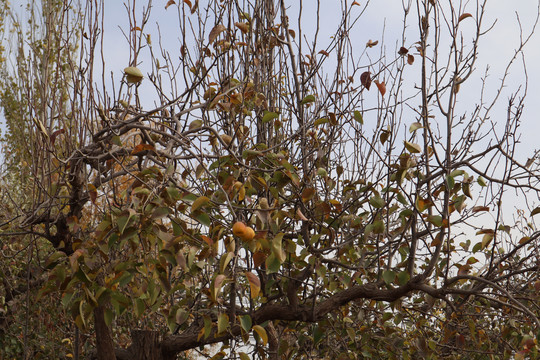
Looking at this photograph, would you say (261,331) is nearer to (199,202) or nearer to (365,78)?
(199,202)

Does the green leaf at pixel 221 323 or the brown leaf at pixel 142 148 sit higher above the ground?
Result: the brown leaf at pixel 142 148

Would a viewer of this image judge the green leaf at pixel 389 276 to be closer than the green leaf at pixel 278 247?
No

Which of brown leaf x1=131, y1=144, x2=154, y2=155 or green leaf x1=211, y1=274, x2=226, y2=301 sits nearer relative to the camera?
green leaf x1=211, y1=274, x2=226, y2=301

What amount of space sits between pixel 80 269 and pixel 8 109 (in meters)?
7.57

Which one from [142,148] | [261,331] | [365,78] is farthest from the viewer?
[365,78]

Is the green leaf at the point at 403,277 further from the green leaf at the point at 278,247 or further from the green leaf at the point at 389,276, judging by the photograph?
the green leaf at the point at 278,247

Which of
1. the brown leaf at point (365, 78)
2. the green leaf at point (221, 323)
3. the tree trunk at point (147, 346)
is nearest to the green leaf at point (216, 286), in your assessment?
the green leaf at point (221, 323)

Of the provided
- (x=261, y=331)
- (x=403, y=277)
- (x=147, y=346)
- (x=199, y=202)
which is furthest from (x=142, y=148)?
(x=147, y=346)

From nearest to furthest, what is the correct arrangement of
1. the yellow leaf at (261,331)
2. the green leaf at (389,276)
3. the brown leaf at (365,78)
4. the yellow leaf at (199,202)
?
the yellow leaf at (199,202) < the yellow leaf at (261,331) < the green leaf at (389,276) < the brown leaf at (365,78)

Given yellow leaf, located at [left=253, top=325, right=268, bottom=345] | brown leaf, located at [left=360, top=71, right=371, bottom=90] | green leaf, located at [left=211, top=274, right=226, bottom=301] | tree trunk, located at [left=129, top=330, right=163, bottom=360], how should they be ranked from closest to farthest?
green leaf, located at [left=211, top=274, right=226, bottom=301], yellow leaf, located at [left=253, top=325, right=268, bottom=345], brown leaf, located at [left=360, top=71, right=371, bottom=90], tree trunk, located at [left=129, top=330, right=163, bottom=360]

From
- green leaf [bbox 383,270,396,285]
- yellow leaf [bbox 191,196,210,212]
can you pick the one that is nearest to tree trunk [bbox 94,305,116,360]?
yellow leaf [bbox 191,196,210,212]

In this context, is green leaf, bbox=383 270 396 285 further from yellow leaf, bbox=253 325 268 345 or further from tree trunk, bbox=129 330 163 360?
tree trunk, bbox=129 330 163 360

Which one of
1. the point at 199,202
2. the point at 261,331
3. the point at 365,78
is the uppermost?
the point at 365,78

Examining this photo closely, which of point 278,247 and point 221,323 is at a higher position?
point 278,247
